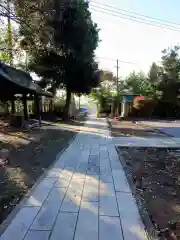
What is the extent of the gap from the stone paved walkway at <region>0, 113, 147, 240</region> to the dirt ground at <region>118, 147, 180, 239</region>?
0.84 feet

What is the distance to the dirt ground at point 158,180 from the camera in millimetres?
3310

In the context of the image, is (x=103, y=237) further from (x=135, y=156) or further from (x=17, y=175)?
(x=135, y=156)

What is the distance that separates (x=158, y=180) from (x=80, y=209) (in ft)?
6.70

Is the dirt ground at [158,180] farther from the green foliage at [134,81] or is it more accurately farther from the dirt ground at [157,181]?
the green foliage at [134,81]

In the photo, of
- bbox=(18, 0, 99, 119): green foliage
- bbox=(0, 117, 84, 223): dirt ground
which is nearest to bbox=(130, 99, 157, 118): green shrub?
bbox=(18, 0, 99, 119): green foliage

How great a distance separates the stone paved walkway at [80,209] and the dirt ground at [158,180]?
26cm

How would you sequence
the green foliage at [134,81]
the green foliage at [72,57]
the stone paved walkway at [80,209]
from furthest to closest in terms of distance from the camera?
1. the green foliage at [134,81]
2. the green foliage at [72,57]
3. the stone paved walkway at [80,209]

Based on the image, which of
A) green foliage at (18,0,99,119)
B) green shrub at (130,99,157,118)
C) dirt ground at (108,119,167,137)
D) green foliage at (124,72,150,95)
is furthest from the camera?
green foliage at (124,72,150,95)

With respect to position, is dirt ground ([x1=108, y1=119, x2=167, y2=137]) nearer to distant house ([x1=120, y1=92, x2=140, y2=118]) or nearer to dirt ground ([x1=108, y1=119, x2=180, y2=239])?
dirt ground ([x1=108, y1=119, x2=180, y2=239])

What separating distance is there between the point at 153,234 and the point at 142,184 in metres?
1.80

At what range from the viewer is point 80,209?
10.9ft

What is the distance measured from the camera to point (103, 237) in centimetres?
266

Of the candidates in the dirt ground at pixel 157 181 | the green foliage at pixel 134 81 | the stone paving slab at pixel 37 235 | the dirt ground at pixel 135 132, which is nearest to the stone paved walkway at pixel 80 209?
the stone paving slab at pixel 37 235

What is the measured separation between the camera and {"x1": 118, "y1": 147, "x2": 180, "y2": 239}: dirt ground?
3310mm
